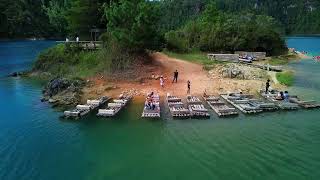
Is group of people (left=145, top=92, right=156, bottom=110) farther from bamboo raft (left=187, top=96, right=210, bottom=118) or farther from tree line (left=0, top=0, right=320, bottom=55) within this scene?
tree line (left=0, top=0, right=320, bottom=55)

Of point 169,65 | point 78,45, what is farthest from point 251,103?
point 78,45

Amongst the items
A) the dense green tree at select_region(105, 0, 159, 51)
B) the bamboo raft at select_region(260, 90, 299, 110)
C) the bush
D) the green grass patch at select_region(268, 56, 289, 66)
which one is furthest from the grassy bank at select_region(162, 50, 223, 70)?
the bamboo raft at select_region(260, 90, 299, 110)

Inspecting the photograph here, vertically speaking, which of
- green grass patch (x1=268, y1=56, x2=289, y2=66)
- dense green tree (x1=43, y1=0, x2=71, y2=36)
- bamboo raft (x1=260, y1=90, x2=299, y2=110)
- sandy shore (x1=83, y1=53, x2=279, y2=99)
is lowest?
bamboo raft (x1=260, y1=90, x2=299, y2=110)

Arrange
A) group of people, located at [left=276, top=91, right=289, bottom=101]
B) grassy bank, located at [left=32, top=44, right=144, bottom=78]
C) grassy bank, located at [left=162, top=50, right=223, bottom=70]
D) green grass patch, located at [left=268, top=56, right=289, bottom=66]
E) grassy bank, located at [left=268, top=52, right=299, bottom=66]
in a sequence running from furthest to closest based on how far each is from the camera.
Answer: grassy bank, located at [left=268, top=52, right=299, bottom=66] → green grass patch, located at [left=268, top=56, right=289, bottom=66] → grassy bank, located at [left=162, top=50, right=223, bottom=70] → grassy bank, located at [left=32, top=44, right=144, bottom=78] → group of people, located at [left=276, top=91, right=289, bottom=101]

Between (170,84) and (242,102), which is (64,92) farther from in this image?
(242,102)

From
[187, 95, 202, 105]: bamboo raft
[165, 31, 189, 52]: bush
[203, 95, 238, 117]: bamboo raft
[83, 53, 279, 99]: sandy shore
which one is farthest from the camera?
[165, 31, 189, 52]: bush

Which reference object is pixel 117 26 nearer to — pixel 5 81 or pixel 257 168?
pixel 5 81
